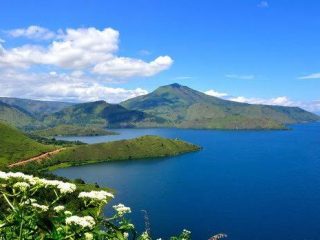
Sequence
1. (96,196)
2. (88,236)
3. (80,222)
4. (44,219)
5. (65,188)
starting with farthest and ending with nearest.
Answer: (96,196) < (65,188) < (80,222) < (88,236) < (44,219)

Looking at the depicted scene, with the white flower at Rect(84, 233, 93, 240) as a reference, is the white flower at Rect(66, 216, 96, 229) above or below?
above

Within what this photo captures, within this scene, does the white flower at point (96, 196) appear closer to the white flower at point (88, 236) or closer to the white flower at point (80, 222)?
the white flower at point (80, 222)

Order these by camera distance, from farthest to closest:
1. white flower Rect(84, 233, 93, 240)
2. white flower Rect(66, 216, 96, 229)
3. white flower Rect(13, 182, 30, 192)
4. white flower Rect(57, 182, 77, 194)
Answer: white flower Rect(57, 182, 77, 194) < white flower Rect(13, 182, 30, 192) < white flower Rect(66, 216, 96, 229) < white flower Rect(84, 233, 93, 240)

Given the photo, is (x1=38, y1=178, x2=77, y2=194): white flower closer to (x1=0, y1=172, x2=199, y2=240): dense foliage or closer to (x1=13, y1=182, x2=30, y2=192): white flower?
(x1=0, y1=172, x2=199, y2=240): dense foliage

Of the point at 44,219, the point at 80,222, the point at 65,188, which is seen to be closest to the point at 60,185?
the point at 65,188

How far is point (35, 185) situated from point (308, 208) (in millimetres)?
205539

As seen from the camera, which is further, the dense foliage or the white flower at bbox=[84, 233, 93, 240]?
the white flower at bbox=[84, 233, 93, 240]

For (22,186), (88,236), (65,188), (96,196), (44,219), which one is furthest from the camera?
(96,196)

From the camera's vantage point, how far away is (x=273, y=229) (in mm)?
165250

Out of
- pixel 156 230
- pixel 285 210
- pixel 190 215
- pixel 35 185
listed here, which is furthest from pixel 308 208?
pixel 35 185

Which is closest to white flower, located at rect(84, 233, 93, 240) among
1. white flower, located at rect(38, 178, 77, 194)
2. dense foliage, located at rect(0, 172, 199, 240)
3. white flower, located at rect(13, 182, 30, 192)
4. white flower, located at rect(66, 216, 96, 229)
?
dense foliage, located at rect(0, 172, 199, 240)

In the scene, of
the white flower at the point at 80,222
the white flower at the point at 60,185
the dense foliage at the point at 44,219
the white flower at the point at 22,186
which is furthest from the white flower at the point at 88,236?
the white flower at the point at 22,186

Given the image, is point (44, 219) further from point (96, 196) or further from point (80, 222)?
point (96, 196)

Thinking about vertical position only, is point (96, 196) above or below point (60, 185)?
below
